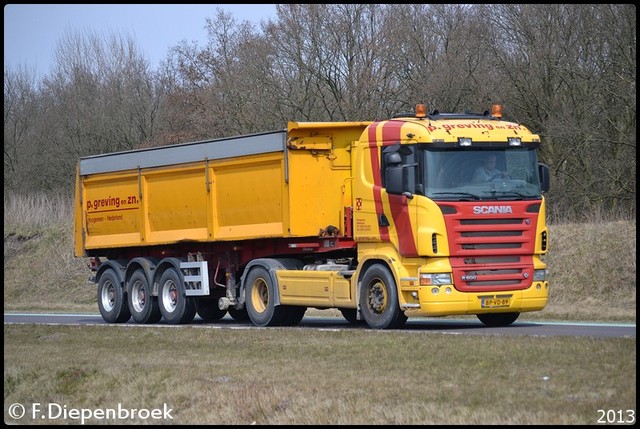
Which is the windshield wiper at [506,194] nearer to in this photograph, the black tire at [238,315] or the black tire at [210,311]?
the black tire at [238,315]

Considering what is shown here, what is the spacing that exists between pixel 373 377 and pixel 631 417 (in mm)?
3408

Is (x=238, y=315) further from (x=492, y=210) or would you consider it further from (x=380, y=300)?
(x=492, y=210)

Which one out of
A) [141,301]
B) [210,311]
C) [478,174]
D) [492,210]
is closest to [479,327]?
[492,210]

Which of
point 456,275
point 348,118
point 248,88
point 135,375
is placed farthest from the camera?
point 248,88

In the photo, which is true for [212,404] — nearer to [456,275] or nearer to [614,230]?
[456,275]

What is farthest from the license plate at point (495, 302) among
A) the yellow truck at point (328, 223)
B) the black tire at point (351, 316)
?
the black tire at point (351, 316)

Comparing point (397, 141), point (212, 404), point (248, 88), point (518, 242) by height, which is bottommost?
point (212, 404)

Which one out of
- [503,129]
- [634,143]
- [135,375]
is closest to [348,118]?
[634,143]

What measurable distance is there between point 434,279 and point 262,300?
471 cm

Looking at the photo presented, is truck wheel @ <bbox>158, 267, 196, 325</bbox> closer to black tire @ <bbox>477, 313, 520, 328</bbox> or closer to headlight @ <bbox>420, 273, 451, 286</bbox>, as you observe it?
black tire @ <bbox>477, 313, 520, 328</bbox>

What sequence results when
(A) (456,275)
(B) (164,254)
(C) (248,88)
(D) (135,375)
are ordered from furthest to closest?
(C) (248,88) < (B) (164,254) < (A) (456,275) < (D) (135,375)

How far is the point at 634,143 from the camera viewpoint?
106ft

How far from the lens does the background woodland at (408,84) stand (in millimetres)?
33906

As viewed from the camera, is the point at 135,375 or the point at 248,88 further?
the point at 248,88
